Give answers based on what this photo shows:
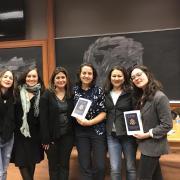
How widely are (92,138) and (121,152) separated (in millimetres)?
310

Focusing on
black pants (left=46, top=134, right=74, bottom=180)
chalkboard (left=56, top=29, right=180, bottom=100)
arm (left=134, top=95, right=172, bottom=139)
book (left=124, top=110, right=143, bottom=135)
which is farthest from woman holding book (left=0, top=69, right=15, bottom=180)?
chalkboard (left=56, top=29, right=180, bottom=100)

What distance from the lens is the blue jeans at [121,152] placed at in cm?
257

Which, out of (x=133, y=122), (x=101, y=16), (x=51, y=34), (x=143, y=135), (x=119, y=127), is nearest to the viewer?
(x=143, y=135)

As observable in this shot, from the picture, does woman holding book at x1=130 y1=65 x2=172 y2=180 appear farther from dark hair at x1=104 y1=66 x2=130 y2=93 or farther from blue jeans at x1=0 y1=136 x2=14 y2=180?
blue jeans at x1=0 y1=136 x2=14 y2=180

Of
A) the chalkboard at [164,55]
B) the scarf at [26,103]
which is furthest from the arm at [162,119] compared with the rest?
Result: the chalkboard at [164,55]

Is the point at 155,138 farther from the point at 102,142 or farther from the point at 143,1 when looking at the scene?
the point at 143,1

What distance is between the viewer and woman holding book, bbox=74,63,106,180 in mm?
2639

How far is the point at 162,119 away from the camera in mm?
2162

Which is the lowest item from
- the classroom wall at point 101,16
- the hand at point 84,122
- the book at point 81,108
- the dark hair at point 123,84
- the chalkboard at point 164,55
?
the hand at point 84,122

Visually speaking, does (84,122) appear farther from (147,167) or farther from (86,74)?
(147,167)

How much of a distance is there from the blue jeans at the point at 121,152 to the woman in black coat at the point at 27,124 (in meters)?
0.74

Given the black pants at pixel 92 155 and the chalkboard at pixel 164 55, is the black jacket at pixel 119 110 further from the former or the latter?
the chalkboard at pixel 164 55

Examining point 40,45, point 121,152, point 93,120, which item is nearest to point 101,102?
point 93,120

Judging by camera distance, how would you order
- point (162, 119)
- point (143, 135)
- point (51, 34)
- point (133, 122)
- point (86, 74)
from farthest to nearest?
point (51, 34) → point (86, 74) → point (133, 122) → point (143, 135) → point (162, 119)
